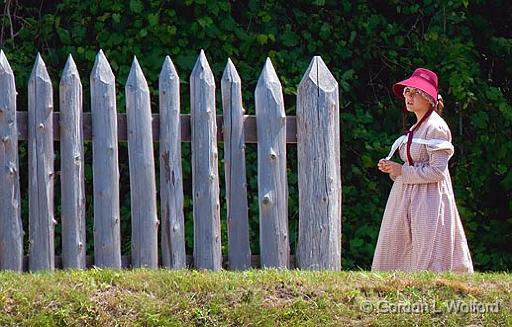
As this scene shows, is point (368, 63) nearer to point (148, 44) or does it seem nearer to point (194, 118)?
point (148, 44)

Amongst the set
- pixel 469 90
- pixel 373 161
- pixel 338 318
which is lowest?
pixel 338 318

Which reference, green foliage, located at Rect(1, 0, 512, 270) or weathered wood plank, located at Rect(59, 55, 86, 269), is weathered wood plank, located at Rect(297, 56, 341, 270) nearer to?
weathered wood plank, located at Rect(59, 55, 86, 269)

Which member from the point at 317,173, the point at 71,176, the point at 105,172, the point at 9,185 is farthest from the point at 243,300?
the point at 9,185

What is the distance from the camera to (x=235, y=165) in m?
6.96

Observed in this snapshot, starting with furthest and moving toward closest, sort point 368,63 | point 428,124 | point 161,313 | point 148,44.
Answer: point 368,63 < point 148,44 < point 428,124 < point 161,313

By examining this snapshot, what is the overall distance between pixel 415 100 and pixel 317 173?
758mm

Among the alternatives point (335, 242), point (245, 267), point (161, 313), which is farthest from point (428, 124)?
point (161, 313)

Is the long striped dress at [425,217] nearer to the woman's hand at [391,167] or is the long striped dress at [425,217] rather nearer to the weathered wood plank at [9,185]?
the woman's hand at [391,167]

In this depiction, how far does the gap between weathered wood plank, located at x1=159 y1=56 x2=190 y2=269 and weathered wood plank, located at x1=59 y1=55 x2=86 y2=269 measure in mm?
506

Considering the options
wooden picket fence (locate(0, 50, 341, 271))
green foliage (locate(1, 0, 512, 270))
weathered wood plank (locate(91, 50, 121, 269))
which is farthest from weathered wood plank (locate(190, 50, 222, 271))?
green foliage (locate(1, 0, 512, 270))

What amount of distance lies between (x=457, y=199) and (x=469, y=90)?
92 cm

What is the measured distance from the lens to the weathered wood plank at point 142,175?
22.7 feet

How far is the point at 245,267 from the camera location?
23.0 feet

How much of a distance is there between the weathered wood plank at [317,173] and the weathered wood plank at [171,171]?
2.49 feet
